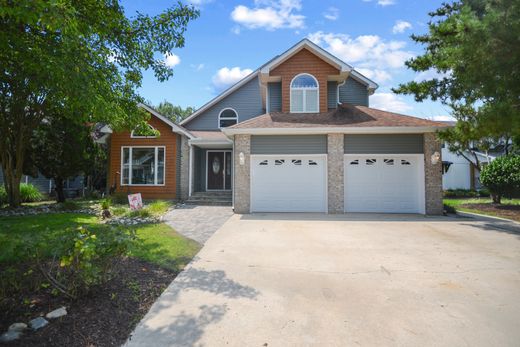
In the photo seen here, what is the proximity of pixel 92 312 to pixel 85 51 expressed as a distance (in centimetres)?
449

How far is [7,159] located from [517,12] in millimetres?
17455

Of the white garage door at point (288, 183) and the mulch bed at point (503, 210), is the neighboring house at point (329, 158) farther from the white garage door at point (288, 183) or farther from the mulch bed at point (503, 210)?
the mulch bed at point (503, 210)

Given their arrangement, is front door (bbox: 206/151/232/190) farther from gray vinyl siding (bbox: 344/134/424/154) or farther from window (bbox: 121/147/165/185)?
gray vinyl siding (bbox: 344/134/424/154)

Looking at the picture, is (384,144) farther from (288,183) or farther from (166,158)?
(166,158)

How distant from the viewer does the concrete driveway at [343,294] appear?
109 inches

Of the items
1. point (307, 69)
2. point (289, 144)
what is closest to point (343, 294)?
point (289, 144)

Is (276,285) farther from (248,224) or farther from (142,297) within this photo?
(248,224)

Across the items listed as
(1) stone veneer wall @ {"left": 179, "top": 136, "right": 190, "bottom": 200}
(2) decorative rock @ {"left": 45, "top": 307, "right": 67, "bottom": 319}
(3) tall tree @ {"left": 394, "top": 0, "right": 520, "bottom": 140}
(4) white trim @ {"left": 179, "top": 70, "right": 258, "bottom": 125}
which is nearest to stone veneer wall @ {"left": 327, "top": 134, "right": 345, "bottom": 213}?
(3) tall tree @ {"left": 394, "top": 0, "right": 520, "bottom": 140}

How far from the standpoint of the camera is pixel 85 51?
500 centimetres

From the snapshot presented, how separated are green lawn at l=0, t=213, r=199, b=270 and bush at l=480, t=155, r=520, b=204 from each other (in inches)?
585

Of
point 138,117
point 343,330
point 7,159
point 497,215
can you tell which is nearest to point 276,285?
point 343,330

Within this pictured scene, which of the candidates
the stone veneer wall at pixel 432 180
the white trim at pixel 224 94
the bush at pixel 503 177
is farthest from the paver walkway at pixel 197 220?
the bush at pixel 503 177

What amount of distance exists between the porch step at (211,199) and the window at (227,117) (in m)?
4.53

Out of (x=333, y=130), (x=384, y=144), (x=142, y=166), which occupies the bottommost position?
(x=142, y=166)
